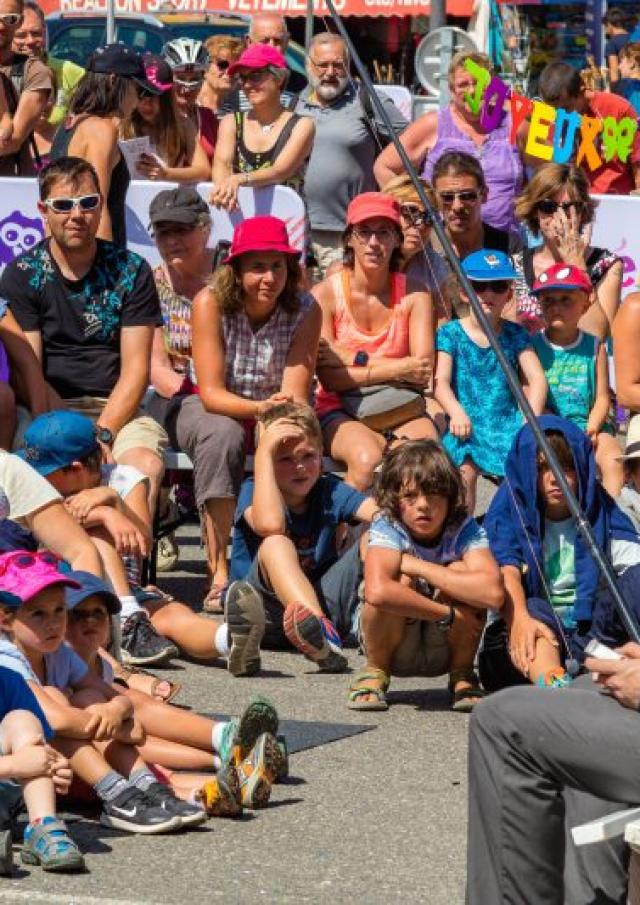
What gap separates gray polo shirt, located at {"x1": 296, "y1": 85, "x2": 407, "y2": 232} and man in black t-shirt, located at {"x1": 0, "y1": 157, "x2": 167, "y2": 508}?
9.03 ft

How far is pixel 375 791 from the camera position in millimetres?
6234

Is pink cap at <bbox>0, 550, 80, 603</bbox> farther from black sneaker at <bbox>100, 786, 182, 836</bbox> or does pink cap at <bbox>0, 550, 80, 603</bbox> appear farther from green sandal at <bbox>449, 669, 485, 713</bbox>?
green sandal at <bbox>449, 669, 485, 713</bbox>

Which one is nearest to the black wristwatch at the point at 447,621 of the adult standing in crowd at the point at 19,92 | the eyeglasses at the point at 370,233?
the eyeglasses at the point at 370,233

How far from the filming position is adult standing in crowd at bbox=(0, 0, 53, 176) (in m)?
10.9

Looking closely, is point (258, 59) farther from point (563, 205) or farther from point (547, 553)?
point (547, 553)

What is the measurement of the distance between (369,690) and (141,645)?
924mm

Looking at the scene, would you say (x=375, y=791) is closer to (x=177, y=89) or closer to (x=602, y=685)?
(x=602, y=685)

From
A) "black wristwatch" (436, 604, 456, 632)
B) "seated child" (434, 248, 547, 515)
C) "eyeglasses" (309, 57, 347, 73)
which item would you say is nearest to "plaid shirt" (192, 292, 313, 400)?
"seated child" (434, 248, 547, 515)

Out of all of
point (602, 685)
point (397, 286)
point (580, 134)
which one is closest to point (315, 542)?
point (397, 286)

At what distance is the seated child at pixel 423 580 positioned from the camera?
7.18m

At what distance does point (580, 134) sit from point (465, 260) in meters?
2.46

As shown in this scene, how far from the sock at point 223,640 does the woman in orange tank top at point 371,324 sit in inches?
54.4

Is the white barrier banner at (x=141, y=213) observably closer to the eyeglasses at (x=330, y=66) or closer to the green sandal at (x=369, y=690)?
the eyeglasses at (x=330, y=66)

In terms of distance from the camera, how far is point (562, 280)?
A: 9.16 meters
